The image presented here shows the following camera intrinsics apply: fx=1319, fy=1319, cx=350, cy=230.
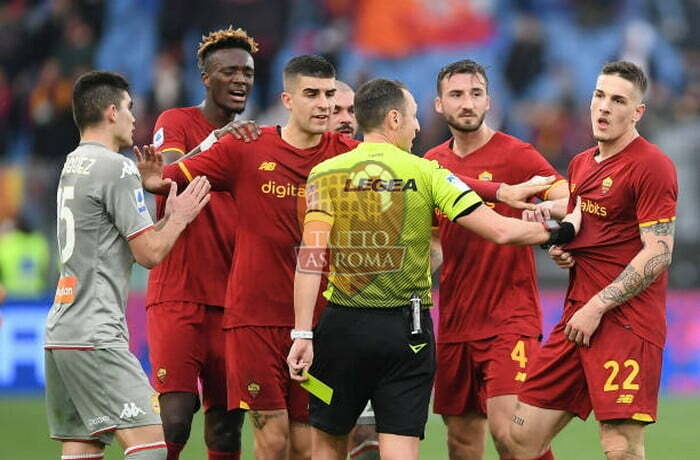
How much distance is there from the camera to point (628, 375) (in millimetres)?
7328

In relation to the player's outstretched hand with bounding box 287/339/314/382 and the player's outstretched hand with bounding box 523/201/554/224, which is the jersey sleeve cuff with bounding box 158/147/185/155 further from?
the player's outstretched hand with bounding box 523/201/554/224

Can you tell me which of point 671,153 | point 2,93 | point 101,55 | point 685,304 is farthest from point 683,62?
point 2,93

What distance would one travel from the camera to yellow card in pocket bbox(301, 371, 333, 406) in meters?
7.19

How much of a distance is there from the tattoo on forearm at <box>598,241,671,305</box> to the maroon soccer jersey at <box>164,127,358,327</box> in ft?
6.22

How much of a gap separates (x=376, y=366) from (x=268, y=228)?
128cm

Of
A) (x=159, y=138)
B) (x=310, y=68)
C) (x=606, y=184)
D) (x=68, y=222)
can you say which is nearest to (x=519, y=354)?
(x=606, y=184)

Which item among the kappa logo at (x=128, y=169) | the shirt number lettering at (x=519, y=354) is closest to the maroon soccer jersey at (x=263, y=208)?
the kappa logo at (x=128, y=169)

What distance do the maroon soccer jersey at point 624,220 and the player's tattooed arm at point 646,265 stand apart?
6 cm

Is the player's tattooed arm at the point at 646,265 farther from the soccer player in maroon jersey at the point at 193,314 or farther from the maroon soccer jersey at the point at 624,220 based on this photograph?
the soccer player in maroon jersey at the point at 193,314

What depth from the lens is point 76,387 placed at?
23.2 ft

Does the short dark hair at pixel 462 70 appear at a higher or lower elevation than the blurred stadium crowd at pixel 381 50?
lower

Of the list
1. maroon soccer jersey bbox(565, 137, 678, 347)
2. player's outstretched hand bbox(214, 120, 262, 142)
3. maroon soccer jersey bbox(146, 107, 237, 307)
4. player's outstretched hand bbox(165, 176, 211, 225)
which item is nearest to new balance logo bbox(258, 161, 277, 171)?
player's outstretched hand bbox(214, 120, 262, 142)

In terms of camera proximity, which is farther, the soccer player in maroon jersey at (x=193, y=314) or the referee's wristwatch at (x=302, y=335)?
the soccer player in maroon jersey at (x=193, y=314)

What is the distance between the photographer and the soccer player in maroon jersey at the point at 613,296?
23.8 feet
